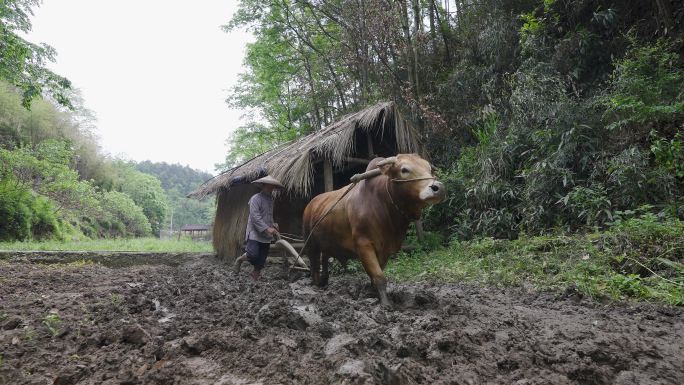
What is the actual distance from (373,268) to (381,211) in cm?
55

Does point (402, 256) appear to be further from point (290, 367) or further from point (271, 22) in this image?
point (271, 22)

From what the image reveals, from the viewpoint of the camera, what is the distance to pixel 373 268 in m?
3.74

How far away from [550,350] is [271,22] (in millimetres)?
15522

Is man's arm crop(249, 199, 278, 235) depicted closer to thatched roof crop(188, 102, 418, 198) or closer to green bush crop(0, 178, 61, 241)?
thatched roof crop(188, 102, 418, 198)

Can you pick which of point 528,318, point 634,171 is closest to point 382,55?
point 634,171

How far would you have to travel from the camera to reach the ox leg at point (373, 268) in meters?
3.58

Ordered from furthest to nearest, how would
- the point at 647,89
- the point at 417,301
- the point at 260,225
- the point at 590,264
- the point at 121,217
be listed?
1. the point at 121,217
2. the point at 647,89
3. the point at 260,225
4. the point at 590,264
5. the point at 417,301

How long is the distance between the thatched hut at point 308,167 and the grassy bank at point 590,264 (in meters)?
2.36

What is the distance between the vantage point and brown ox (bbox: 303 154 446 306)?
3627mm

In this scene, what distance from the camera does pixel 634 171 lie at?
233 inches

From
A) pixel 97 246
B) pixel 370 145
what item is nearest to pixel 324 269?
pixel 370 145

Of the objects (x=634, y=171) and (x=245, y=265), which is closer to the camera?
(x=634, y=171)

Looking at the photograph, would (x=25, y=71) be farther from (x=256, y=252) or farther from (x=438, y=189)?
(x=438, y=189)

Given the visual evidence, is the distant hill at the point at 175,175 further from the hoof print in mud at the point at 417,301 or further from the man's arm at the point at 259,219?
the hoof print in mud at the point at 417,301
